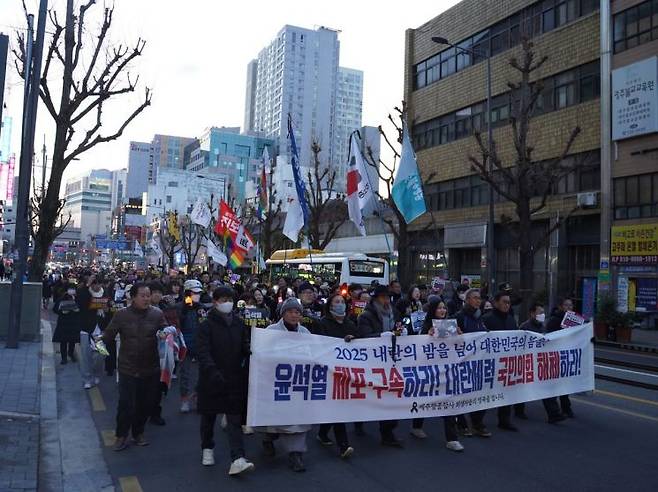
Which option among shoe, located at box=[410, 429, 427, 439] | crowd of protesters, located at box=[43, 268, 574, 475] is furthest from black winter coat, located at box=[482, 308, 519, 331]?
shoe, located at box=[410, 429, 427, 439]

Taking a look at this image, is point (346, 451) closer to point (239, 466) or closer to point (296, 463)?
point (296, 463)

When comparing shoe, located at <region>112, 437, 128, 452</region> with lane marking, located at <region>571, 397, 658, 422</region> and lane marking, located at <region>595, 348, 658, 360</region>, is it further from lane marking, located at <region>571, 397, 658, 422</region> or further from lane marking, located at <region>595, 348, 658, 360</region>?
lane marking, located at <region>595, 348, 658, 360</region>

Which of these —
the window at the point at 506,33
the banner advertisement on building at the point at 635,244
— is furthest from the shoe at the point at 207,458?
the window at the point at 506,33

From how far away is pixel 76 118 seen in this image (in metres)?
17.4

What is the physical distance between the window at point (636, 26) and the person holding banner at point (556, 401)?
66.6 ft

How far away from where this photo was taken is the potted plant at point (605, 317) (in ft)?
64.8

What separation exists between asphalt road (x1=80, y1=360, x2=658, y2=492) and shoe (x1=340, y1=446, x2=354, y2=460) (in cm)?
7

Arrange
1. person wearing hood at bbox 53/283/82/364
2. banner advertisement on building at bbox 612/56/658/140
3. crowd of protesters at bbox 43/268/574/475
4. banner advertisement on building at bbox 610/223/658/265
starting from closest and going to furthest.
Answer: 1. crowd of protesters at bbox 43/268/574/475
2. person wearing hood at bbox 53/283/82/364
3. banner advertisement on building at bbox 610/223/658/265
4. banner advertisement on building at bbox 612/56/658/140

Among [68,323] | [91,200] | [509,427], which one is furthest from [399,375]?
[91,200]

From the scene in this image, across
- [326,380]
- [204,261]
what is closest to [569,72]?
[326,380]

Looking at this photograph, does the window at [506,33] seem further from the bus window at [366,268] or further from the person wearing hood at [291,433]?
the person wearing hood at [291,433]

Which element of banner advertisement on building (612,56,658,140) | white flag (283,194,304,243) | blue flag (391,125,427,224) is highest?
banner advertisement on building (612,56,658,140)

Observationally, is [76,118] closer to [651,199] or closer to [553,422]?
[553,422]

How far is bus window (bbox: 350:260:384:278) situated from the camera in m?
27.5
